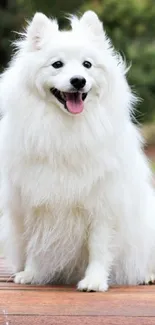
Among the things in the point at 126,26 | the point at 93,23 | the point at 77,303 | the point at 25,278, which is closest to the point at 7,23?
the point at 126,26

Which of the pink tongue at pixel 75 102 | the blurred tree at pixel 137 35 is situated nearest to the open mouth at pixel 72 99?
the pink tongue at pixel 75 102

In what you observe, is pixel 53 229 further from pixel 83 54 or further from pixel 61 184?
pixel 83 54

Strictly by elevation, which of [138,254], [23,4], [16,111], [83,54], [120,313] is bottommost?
[120,313]

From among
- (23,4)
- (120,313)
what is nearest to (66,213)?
(120,313)

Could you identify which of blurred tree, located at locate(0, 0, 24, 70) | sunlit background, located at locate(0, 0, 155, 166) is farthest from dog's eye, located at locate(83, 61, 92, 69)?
blurred tree, located at locate(0, 0, 24, 70)

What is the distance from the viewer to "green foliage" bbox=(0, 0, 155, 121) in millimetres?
18359

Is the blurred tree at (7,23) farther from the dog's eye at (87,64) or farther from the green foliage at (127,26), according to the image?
the dog's eye at (87,64)

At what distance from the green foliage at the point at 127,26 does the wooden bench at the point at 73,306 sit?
14142 mm

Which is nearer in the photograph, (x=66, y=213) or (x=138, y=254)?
(x=66, y=213)

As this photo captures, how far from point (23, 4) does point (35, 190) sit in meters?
15.6

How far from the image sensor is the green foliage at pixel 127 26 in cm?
1836

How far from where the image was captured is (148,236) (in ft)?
15.2

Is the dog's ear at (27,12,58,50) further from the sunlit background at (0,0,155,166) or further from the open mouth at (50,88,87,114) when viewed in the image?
the sunlit background at (0,0,155,166)

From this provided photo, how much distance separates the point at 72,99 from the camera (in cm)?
418
